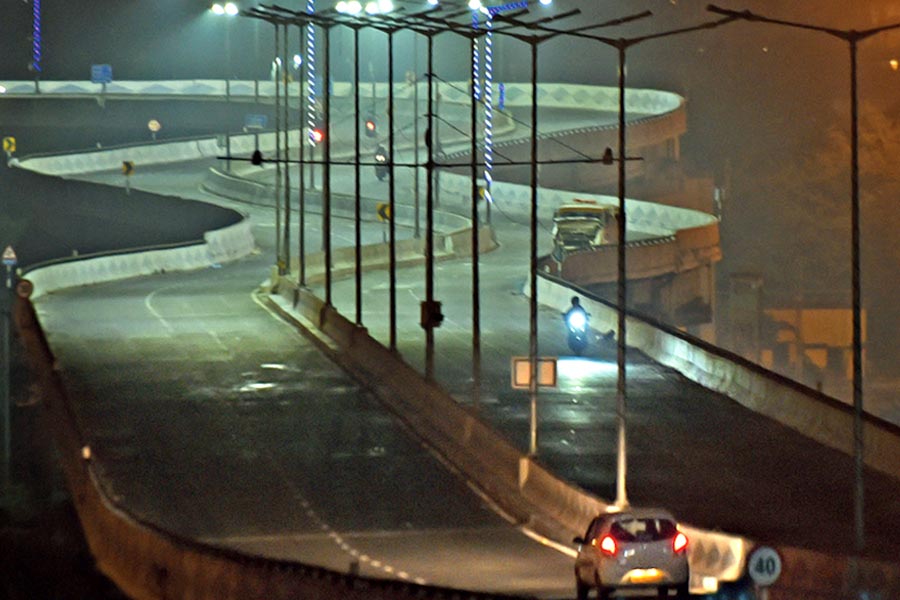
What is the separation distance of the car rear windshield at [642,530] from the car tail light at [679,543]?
61 mm

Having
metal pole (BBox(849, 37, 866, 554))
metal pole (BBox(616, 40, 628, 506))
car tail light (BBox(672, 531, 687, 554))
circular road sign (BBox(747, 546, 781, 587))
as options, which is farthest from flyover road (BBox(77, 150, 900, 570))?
circular road sign (BBox(747, 546, 781, 587))

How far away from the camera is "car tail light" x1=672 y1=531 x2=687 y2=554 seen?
22.7 meters

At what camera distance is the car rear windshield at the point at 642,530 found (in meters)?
22.7

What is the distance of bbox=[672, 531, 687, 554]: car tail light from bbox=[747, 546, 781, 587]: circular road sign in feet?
14.5

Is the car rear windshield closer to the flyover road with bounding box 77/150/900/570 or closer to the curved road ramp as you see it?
the curved road ramp

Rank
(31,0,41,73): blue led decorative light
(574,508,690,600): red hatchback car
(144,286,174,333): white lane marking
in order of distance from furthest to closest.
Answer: (31,0,41,73): blue led decorative light
(144,286,174,333): white lane marking
(574,508,690,600): red hatchback car

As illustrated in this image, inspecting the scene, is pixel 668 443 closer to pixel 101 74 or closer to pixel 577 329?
pixel 577 329

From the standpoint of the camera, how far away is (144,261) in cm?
6906

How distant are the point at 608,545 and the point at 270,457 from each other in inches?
561

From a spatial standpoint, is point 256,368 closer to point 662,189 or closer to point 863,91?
point 662,189

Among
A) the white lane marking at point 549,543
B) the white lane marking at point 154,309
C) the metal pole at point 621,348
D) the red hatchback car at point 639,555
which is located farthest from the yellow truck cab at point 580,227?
the red hatchback car at point 639,555

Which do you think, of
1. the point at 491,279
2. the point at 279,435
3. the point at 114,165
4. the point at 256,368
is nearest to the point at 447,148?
the point at 114,165

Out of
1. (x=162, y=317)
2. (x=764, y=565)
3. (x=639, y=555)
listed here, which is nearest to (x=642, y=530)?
(x=639, y=555)

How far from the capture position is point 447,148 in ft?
323
